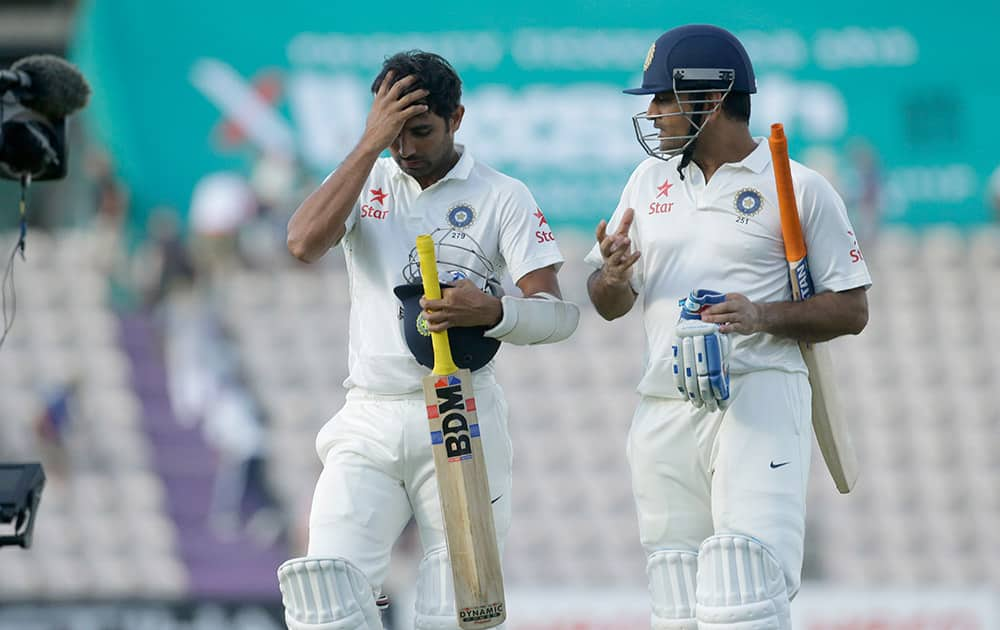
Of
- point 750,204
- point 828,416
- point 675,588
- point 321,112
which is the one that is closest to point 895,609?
point 321,112

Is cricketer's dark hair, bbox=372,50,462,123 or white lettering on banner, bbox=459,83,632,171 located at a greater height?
white lettering on banner, bbox=459,83,632,171

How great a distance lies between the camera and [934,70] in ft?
31.0

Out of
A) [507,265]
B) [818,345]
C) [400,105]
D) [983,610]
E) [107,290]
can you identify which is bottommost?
[983,610]

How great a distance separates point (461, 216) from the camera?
331 centimetres

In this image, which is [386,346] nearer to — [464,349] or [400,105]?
[464,349]

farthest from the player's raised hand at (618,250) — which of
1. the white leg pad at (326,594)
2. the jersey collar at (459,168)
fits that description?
the white leg pad at (326,594)

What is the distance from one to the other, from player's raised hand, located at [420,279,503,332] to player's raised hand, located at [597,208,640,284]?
26 centimetres

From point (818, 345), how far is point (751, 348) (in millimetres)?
183

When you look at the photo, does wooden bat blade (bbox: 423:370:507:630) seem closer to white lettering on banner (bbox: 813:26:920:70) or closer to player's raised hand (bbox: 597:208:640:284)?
player's raised hand (bbox: 597:208:640:284)

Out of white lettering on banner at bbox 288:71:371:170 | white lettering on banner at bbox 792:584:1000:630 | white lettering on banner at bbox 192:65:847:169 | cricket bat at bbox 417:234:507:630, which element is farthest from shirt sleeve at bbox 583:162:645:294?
white lettering on banner at bbox 288:71:371:170

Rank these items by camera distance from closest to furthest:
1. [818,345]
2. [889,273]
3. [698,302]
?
[698,302] < [818,345] < [889,273]

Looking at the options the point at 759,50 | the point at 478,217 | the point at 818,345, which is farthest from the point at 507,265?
the point at 759,50

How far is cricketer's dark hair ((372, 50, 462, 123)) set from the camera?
3.22m

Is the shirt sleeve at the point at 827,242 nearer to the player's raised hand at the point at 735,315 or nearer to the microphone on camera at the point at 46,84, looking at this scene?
the player's raised hand at the point at 735,315
